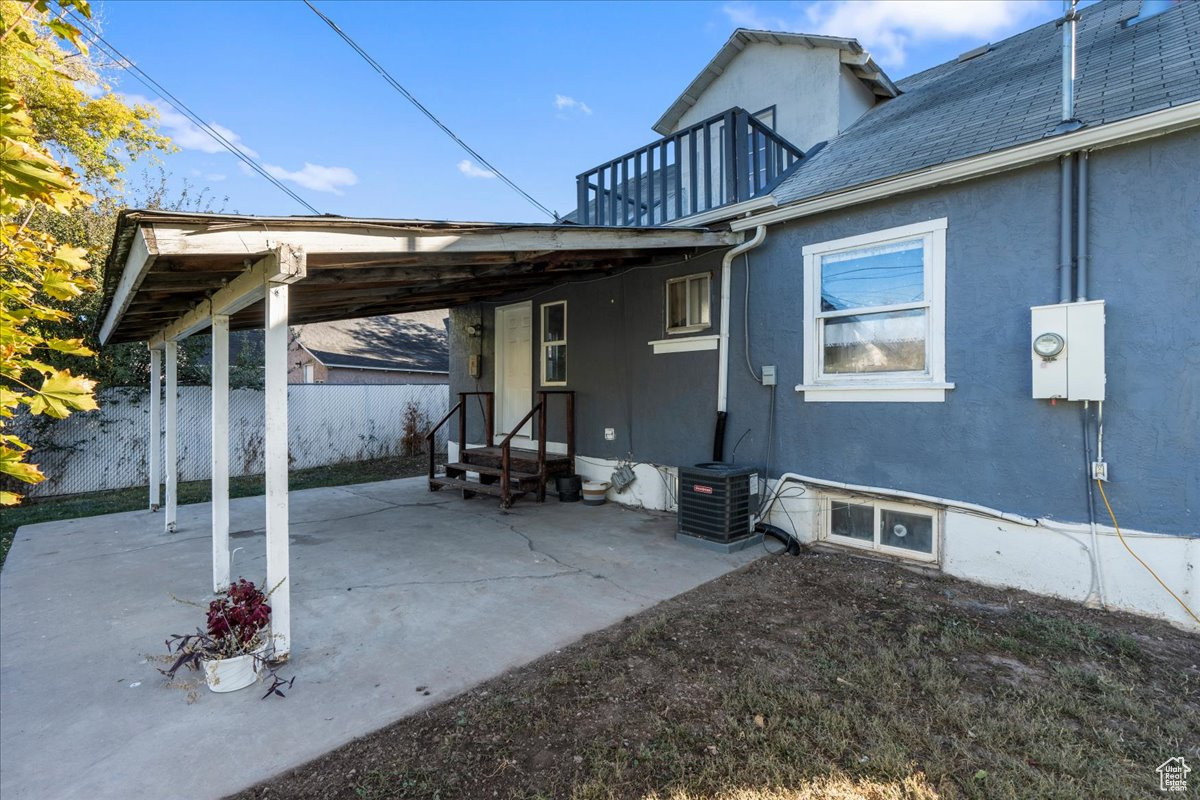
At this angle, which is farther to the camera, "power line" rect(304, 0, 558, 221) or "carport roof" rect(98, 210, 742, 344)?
"power line" rect(304, 0, 558, 221)

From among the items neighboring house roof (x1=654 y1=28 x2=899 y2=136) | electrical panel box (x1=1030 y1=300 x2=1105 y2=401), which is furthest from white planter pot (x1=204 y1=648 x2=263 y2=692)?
neighboring house roof (x1=654 y1=28 x2=899 y2=136)

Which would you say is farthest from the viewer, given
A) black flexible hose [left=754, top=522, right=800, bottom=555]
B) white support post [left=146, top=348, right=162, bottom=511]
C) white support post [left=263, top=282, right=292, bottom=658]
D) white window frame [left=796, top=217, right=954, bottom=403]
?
white support post [left=146, top=348, right=162, bottom=511]

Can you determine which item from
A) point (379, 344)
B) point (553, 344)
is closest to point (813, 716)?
point (553, 344)

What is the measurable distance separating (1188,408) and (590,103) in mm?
11489

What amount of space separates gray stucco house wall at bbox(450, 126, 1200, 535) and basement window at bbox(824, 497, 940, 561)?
242 mm

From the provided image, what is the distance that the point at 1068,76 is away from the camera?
3820 mm

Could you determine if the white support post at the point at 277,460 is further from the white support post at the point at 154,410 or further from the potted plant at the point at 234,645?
the white support post at the point at 154,410

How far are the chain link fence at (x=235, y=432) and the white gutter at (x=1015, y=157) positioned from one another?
31.0 ft

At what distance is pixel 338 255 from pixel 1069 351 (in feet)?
14.9

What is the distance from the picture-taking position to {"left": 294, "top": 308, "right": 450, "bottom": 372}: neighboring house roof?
1609 cm

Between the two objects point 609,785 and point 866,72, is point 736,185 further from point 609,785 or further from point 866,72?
point 609,785

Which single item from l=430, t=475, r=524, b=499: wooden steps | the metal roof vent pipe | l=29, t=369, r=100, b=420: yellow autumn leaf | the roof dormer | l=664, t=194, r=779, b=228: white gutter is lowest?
l=430, t=475, r=524, b=499: wooden steps

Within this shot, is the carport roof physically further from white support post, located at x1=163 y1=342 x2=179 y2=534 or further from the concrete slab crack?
the concrete slab crack

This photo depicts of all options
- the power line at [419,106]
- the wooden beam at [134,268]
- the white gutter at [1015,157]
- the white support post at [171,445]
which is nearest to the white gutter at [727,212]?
the white gutter at [1015,157]
